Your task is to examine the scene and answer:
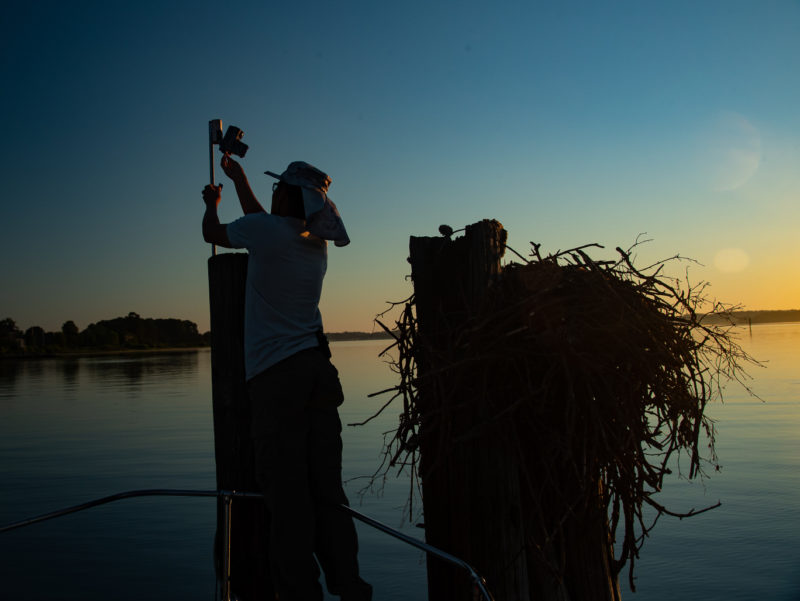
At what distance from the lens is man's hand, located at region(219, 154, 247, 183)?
3.98m

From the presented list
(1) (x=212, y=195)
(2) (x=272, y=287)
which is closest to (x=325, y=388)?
(2) (x=272, y=287)

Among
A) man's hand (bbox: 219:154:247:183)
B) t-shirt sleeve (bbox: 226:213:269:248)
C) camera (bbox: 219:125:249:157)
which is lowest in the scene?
t-shirt sleeve (bbox: 226:213:269:248)

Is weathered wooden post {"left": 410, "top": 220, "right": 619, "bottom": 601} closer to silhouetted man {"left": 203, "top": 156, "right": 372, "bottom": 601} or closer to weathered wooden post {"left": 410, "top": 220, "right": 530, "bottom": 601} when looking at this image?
weathered wooden post {"left": 410, "top": 220, "right": 530, "bottom": 601}

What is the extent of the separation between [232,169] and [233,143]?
0.17 metres

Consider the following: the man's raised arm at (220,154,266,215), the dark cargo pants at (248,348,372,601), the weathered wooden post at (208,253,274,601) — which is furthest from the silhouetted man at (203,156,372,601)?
the man's raised arm at (220,154,266,215)

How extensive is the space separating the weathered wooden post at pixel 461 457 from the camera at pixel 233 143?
4.36 feet

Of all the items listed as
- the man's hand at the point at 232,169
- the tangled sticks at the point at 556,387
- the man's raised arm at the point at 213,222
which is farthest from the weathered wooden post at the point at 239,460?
the tangled sticks at the point at 556,387

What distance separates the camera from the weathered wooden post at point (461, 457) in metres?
3.00

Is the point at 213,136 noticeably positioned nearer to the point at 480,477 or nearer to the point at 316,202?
the point at 316,202

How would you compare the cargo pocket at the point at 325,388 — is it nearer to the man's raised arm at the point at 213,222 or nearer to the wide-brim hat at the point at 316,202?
the wide-brim hat at the point at 316,202

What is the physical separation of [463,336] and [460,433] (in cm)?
47

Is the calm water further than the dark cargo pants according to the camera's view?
Yes

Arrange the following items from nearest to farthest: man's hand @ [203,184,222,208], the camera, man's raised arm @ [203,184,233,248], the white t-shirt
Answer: the white t-shirt → man's raised arm @ [203,184,233,248] → man's hand @ [203,184,222,208] → the camera

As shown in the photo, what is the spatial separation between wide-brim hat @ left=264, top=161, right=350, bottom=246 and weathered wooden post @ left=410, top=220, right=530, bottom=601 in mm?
450
